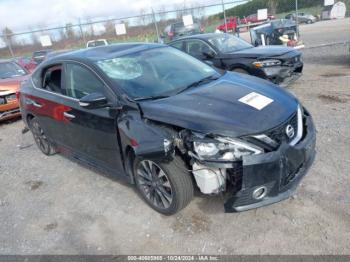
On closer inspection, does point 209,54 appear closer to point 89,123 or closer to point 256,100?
point 89,123

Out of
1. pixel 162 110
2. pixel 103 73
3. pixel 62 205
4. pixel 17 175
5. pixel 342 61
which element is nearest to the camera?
pixel 162 110

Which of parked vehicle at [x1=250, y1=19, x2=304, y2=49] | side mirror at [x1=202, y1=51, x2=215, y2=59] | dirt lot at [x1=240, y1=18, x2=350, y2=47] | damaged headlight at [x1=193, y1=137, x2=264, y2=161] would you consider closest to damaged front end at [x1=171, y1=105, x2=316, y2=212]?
damaged headlight at [x1=193, y1=137, x2=264, y2=161]

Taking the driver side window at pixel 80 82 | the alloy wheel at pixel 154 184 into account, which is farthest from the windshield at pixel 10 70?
the alloy wheel at pixel 154 184

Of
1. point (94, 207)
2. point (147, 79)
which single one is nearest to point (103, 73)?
point (147, 79)

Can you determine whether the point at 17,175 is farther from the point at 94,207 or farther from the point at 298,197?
the point at 298,197

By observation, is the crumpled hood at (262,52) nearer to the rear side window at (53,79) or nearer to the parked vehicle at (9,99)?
the rear side window at (53,79)

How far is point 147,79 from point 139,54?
556 mm

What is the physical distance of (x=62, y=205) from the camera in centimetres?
405

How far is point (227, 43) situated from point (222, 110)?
5596 millimetres

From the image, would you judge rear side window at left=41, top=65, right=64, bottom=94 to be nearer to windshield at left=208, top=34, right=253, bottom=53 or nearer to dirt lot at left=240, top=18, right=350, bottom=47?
windshield at left=208, top=34, right=253, bottom=53

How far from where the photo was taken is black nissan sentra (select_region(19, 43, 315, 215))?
9.29ft

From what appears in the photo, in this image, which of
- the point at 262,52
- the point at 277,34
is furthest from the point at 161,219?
the point at 277,34

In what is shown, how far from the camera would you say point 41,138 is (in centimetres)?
549

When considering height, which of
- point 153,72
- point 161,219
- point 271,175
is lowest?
point 161,219
